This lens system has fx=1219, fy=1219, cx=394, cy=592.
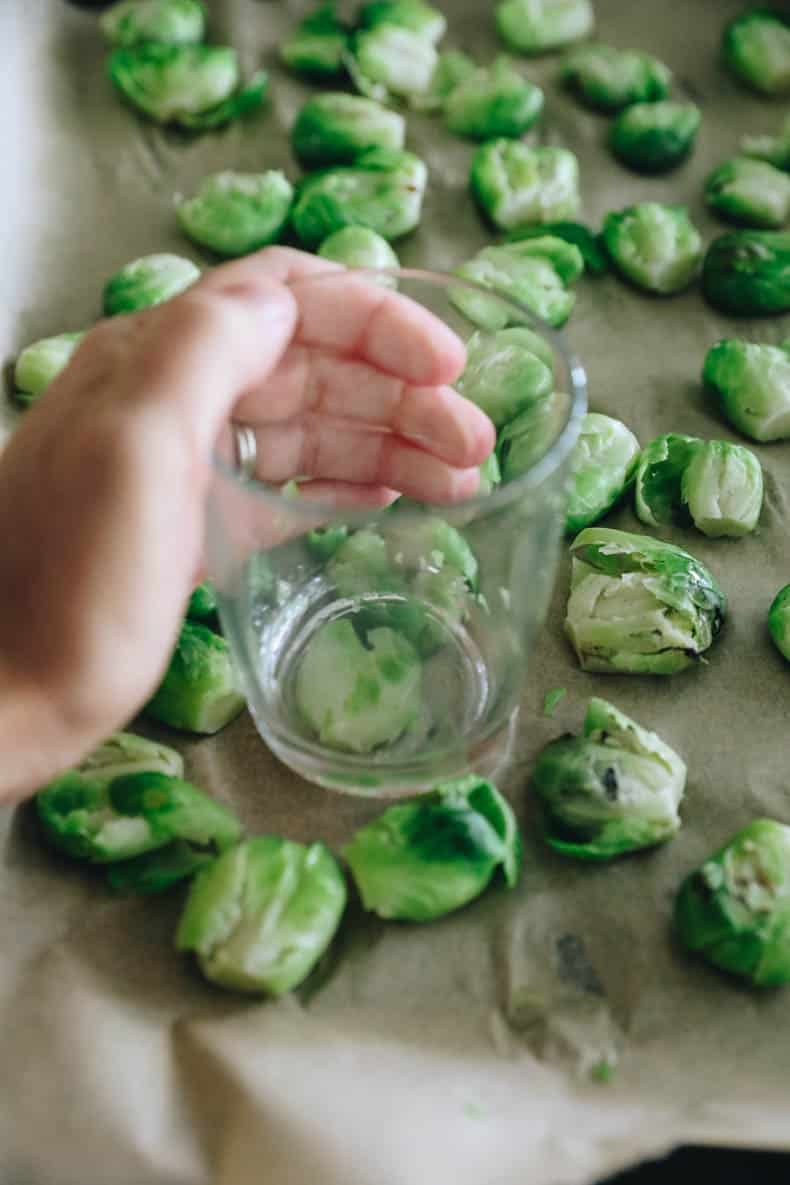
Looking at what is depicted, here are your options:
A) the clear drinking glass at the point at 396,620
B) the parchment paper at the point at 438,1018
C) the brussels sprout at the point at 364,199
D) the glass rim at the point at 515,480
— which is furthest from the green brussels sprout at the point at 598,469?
the brussels sprout at the point at 364,199

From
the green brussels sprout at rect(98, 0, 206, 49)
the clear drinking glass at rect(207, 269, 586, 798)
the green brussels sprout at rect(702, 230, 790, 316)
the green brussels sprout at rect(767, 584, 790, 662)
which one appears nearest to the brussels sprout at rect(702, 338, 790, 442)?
the green brussels sprout at rect(702, 230, 790, 316)

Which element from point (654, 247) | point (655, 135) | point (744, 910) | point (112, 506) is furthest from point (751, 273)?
point (112, 506)

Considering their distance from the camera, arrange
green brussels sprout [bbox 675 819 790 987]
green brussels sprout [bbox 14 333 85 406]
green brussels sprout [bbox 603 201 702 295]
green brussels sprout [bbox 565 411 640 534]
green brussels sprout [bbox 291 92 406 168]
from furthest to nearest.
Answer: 1. green brussels sprout [bbox 291 92 406 168]
2. green brussels sprout [bbox 603 201 702 295]
3. green brussels sprout [bbox 14 333 85 406]
4. green brussels sprout [bbox 565 411 640 534]
5. green brussels sprout [bbox 675 819 790 987]

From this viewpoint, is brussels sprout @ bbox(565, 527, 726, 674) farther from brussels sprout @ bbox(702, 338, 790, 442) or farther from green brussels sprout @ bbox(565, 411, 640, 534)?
brussels sprout @ bbox(702, 338, 790, 442)

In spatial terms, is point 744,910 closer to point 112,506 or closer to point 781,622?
point 781,622

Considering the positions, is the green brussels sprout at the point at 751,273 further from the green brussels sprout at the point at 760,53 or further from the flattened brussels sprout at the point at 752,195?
the green brussels sprout at the point at 760,53

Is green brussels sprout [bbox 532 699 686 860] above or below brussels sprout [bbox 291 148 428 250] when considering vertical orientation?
below

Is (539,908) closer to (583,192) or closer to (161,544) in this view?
(161,544)
